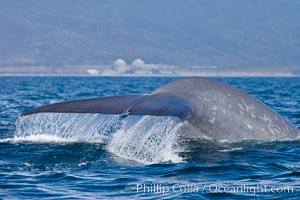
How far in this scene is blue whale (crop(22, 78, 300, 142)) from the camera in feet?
32.2

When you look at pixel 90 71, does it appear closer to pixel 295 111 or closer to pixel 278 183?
pixel 295 111

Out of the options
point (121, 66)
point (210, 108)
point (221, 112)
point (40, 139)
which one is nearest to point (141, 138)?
point (210, 108)

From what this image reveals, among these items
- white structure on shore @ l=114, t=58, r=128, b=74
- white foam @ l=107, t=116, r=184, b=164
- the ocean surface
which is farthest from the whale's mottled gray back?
white structure on shore @ l=114, t=58, r=128, b=74

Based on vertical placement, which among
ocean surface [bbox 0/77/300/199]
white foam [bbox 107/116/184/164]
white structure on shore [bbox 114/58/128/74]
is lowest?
white structure on shore [bbox 114/58/128/74]

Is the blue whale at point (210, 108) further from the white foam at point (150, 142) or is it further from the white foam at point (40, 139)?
the white foam at point (40, 139)

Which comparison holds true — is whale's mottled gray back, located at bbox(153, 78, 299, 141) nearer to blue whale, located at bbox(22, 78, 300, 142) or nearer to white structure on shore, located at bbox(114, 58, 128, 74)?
blue whale, located at bbox(22, 78, 300, 142)

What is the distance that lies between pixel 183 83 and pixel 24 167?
2.39m

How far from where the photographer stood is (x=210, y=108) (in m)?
10.2

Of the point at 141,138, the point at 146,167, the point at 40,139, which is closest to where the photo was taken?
the point at 146,167

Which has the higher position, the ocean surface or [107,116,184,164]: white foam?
[107,116,184,164]: white foam

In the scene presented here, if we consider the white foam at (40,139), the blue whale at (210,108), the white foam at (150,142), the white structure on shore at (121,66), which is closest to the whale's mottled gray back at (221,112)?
the blue whale at (210,108)

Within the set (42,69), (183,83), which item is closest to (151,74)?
(42,69)

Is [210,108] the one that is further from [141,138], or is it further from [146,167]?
[146,167]

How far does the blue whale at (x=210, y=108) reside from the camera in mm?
9805
